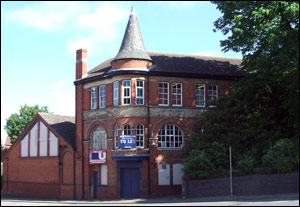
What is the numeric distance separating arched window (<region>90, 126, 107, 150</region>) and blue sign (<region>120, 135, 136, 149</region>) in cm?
286

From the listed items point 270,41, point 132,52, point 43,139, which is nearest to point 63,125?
point 43,139

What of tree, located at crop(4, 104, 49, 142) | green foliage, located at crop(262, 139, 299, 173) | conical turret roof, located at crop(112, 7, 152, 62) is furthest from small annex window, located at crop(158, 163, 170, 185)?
tree, located at crop(4, 104, 49, 142)

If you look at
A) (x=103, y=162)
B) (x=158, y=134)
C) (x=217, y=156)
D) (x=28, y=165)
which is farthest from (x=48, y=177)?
(x=217, y=156)

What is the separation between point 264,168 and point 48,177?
66.6ft

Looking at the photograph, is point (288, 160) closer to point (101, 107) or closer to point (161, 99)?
point (161, 99)

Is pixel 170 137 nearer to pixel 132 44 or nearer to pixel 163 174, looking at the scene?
pixel 163 174

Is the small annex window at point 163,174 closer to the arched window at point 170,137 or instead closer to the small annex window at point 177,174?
the small annex window at point 177,174

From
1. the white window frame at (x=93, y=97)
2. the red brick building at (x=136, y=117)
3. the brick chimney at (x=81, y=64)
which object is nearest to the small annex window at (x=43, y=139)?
the red brick building at (x=136, y=117)

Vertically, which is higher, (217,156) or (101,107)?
(101,107)

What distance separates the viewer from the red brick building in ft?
112

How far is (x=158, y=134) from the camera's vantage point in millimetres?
34969

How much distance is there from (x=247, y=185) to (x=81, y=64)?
698 inches

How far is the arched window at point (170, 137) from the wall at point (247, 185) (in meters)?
5.01

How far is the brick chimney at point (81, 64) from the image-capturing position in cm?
3888
